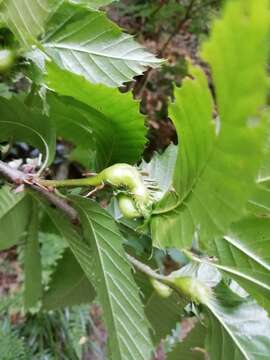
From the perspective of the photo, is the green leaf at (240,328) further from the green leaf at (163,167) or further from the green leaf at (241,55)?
the green leaf at (241,55)

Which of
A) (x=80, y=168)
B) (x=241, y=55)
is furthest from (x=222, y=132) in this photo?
(x=80, y=168)

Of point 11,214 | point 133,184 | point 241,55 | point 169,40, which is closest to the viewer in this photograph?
point 241,55

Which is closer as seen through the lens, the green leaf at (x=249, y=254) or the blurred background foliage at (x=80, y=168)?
the green leaf at (x=249, y=254)

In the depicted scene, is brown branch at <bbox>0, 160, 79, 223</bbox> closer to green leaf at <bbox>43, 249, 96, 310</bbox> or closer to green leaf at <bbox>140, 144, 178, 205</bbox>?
green leaf at <bbox>140, 144, 178, 205</bbox>

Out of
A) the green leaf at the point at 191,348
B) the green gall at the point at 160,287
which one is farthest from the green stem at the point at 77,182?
the green leaf at the point at 191,348

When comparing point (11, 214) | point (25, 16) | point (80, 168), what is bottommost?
point (80, 168)

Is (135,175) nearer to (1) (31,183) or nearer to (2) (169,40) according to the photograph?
(1) (31,183)

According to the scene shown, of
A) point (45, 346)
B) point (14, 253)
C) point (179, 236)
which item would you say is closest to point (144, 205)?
point (179, 236)
